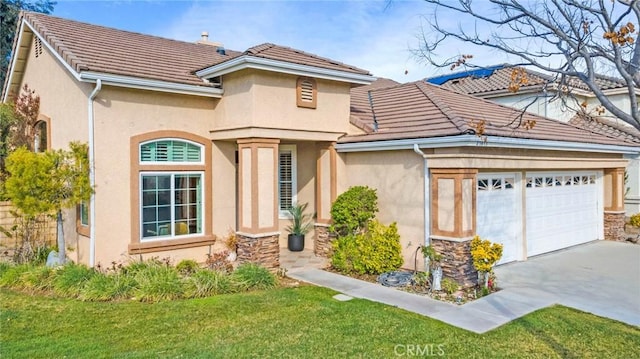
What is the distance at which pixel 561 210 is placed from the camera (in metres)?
15.3

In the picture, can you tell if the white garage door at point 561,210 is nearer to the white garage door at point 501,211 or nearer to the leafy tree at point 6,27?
the white garage door at point 501,211

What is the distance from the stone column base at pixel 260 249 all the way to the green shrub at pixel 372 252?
5.35 ft

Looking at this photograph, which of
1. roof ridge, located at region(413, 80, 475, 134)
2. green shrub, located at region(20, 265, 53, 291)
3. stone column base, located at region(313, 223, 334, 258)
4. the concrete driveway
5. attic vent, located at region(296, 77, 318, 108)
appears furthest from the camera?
stone column base, located at region(313, 223, 334, 258)

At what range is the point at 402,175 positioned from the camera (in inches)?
478

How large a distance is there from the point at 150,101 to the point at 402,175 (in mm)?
6827

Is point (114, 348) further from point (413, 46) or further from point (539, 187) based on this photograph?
point (539, 187)

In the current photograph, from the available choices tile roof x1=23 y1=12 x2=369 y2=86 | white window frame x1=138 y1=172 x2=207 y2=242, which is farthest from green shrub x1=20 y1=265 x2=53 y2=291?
tile roof x1=23 y1=12 x2=369 y2=86

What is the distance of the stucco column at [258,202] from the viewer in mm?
11789

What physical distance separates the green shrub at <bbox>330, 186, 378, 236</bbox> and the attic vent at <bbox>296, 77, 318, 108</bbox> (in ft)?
8.83

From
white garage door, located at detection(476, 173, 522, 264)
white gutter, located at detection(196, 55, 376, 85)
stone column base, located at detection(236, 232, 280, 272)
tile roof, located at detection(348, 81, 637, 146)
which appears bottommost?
stone column base, located at detection(236, 232, 280, 272)

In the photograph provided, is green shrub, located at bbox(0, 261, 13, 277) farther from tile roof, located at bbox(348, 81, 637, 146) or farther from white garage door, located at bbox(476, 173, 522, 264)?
white garage door, located at bbox(476, 173, 522, 264)

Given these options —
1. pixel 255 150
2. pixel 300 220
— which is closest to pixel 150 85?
pixel 255 150

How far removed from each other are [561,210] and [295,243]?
8.97 metres

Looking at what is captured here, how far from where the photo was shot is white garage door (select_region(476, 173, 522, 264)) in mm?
11961
